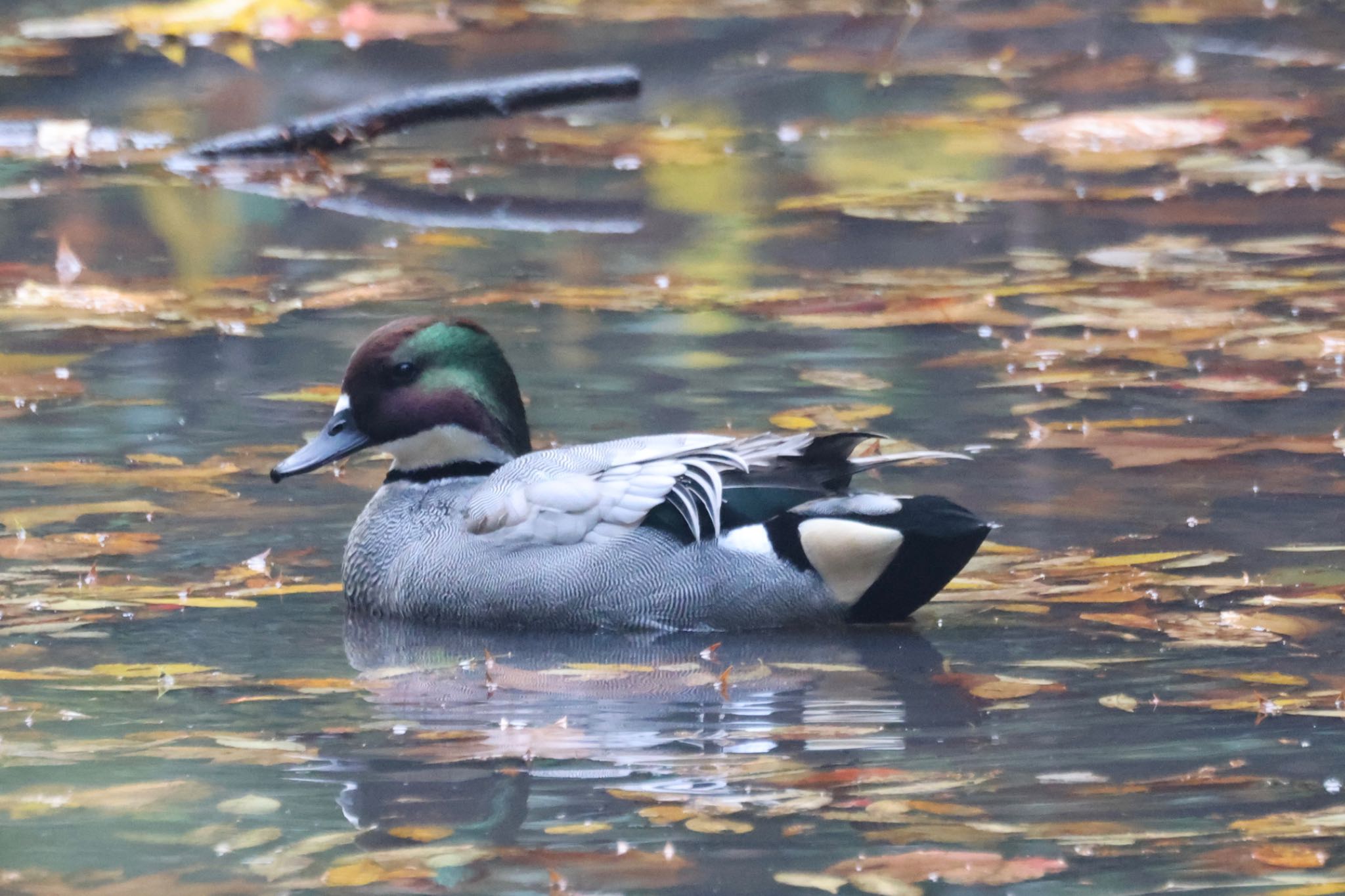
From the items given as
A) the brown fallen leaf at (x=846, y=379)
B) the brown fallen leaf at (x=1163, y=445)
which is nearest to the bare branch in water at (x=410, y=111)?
the brown fallen leaf at (x=846, y=379)

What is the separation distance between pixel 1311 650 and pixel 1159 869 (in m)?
1.47

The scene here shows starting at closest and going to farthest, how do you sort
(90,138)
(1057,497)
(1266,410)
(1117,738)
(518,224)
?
(1117,738) → (1057,497) → (1266,410) → (518,224) → (90,138)

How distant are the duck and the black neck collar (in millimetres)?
322

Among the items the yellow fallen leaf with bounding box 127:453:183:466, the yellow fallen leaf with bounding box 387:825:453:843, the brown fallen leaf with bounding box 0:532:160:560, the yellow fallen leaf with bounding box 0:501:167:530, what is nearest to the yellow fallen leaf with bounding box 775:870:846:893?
the yellow fallen leaf with bounding box 387:825:453:843

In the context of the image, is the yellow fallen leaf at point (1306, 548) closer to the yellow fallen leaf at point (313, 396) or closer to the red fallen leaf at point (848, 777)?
the red fallen leaf at point (848, 777)

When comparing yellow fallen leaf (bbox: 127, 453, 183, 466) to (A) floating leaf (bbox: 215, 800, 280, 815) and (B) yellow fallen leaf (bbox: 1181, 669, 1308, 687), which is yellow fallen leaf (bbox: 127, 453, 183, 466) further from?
(B) yellow fallen leaf (bbox: 1181, 669, 1308, 687)

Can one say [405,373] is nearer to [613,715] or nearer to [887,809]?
[613,715]

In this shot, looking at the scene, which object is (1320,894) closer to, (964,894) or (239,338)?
(964,894)

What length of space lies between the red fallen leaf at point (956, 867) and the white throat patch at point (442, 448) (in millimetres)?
2475

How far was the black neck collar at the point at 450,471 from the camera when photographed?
6.44 m

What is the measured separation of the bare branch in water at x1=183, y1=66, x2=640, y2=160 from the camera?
12320 mm

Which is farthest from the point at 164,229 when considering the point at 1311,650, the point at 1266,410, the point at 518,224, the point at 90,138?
the point at 1311,650

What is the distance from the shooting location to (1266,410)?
7516 mm

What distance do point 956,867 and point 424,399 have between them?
2.65 meters
